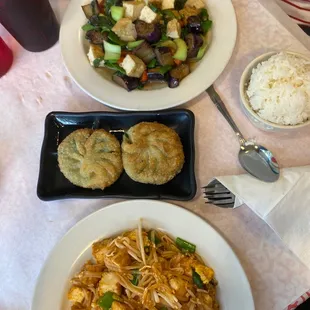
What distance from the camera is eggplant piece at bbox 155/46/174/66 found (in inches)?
61.4

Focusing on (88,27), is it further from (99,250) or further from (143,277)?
(143,277)

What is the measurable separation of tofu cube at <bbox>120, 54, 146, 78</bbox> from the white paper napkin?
1.72ft

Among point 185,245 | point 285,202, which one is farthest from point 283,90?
point 185,245

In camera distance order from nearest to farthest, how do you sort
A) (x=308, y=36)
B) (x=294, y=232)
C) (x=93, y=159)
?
(x=294, y=232), (x=93, y=159), (x=308, y=36)

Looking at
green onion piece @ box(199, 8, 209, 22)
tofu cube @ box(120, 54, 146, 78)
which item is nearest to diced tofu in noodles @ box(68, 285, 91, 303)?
tofu cube @ box(120, 54, 146, 78)

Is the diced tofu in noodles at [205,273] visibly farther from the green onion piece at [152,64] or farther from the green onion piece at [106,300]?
the green onion piece at [152,64]

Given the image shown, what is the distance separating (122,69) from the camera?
1.58m

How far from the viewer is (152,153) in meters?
1.49

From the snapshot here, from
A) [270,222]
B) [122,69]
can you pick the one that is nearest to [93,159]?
[122,69]

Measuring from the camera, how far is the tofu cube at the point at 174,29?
157 cm

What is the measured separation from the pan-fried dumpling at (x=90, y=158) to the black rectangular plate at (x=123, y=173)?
4 cm

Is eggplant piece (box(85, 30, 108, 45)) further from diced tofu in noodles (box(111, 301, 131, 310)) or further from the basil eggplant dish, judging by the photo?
diced tofu in noodles (box(111, 301, 131, 310))

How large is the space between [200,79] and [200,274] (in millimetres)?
719

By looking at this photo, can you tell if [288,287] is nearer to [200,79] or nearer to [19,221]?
[200,79]
